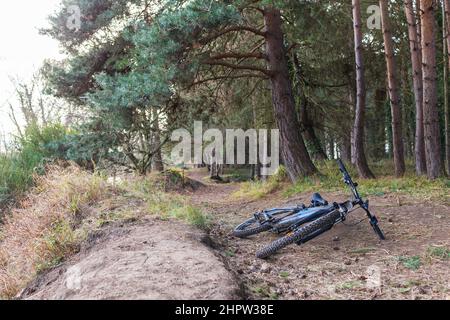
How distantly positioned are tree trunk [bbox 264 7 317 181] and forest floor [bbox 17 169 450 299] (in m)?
4.37

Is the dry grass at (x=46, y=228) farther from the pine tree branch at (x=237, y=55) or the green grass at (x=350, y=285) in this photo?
the pine tree branch at (x=237, y=55)

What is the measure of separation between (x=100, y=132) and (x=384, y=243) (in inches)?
298

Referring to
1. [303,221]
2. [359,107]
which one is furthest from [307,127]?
[303,221]

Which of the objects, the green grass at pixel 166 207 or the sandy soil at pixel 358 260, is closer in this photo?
the sandy soil at pixel 358 260

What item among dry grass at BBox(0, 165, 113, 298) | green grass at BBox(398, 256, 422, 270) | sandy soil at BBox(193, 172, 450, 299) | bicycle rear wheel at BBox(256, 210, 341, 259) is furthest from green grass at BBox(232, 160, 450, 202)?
dry grass at BBox(0, 165, 113, 298)

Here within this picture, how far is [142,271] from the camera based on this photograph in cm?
362

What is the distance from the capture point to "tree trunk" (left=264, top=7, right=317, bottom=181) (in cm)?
1081

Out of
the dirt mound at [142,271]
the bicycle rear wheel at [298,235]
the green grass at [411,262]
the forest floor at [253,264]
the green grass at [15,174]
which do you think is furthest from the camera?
the green grass at [15,174]

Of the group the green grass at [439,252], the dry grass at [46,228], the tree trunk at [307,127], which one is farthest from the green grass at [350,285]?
the tree trunk at [307,127]

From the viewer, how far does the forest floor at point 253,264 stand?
3430mm

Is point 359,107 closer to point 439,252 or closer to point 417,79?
point 417,79

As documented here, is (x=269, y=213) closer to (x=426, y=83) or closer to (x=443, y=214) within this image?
(x=443, y=214)

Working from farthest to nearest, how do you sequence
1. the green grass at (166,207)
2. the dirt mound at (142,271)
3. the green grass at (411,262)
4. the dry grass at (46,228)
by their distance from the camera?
1. the green grass at (166,207)
2. the dry grass at (46,228)
3. the green grass at (411,262)
4. the dirt mound at (142,271)

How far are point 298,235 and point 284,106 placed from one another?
638 cm
